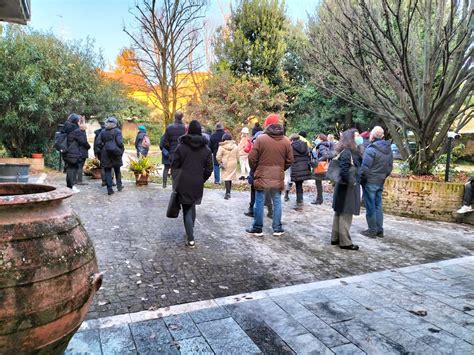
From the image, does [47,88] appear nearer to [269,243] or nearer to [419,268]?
[269,243]

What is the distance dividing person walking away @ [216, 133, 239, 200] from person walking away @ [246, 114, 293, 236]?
10.3 feet

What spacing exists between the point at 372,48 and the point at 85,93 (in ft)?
31.7

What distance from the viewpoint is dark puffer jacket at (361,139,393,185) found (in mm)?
6059

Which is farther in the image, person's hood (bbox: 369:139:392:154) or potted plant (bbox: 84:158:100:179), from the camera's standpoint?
potted plant (bbox: 84:158:100:179)

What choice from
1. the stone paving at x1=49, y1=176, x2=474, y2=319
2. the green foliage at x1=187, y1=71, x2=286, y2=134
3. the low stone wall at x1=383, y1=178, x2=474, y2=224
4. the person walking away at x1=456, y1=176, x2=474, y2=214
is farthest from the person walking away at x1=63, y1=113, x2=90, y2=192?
the person walking away at x1=456, y1=176, x2=474, y2=214

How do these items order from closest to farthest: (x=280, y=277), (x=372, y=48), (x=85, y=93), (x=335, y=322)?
(x=335, y=322) → (x=280, y=277) → (x=372, y=48) → (x=85, y=93)

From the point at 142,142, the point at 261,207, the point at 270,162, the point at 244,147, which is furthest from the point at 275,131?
the point at 142,142

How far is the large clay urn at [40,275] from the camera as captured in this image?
191cm

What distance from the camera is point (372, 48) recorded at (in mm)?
8156

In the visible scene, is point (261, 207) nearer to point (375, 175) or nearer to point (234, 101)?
point (375, 175)

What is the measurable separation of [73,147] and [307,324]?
289 inches

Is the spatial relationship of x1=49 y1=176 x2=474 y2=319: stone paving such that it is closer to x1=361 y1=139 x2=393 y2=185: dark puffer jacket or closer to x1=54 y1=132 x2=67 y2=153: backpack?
x1=361 y1=139 x2=393 y2=185: dark puffer jacket

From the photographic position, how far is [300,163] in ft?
26.5

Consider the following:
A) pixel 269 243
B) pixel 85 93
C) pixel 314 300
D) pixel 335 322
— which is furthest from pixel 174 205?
pixel 85 93
